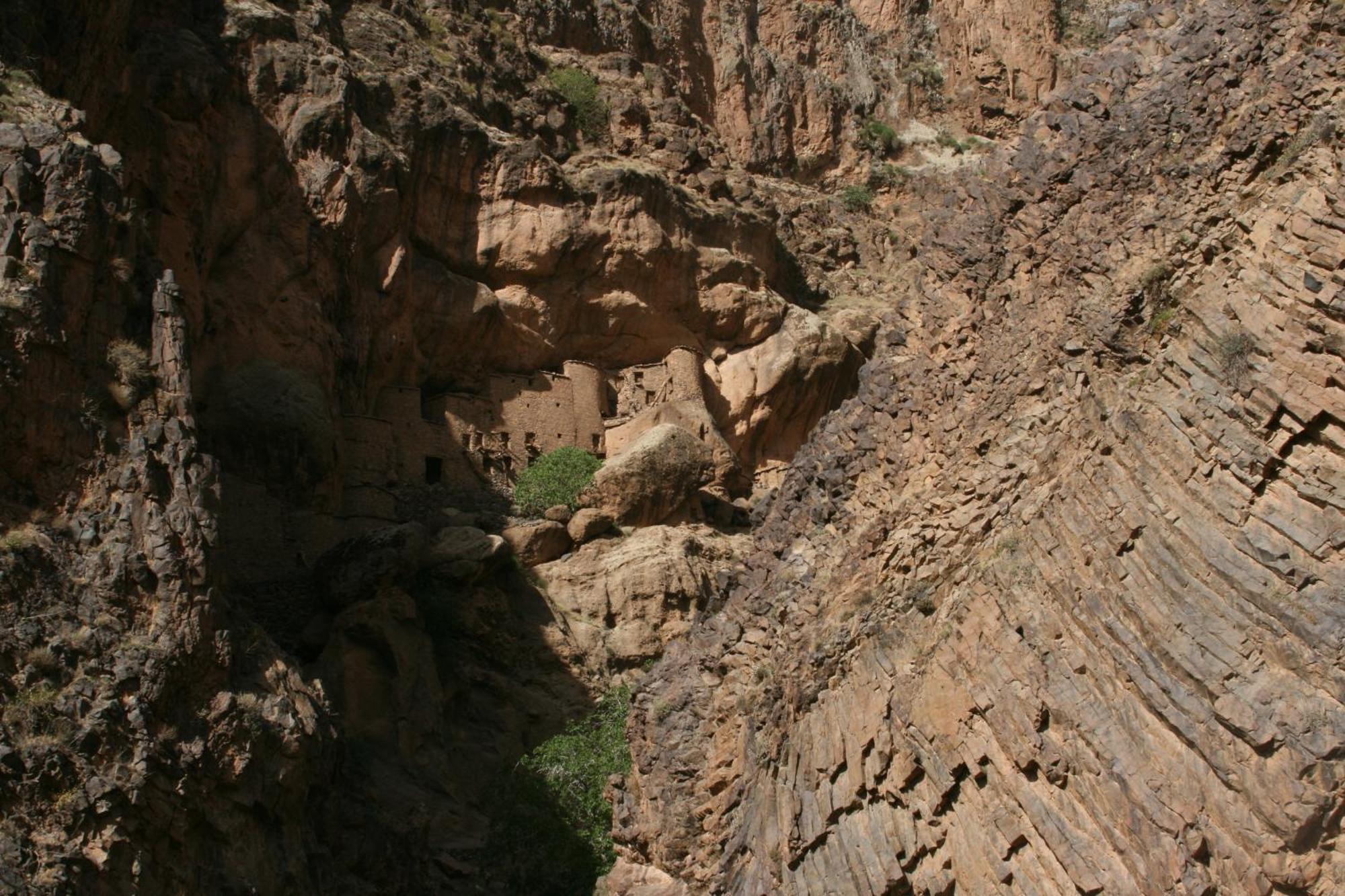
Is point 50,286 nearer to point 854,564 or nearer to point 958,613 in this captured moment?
point 854,564

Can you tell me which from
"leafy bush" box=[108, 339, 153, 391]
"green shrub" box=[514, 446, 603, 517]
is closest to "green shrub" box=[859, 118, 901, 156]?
"green shrub" box=[514, 446, 603, 517]

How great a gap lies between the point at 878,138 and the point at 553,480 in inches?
1015

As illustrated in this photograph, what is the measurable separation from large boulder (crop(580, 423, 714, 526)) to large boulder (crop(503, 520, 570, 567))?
1.28m

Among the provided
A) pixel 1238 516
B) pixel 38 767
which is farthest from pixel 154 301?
pixel 1238 516

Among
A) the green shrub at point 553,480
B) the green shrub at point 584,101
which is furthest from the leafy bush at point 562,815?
the green shrub at point 584,101

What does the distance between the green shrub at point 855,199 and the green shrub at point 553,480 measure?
63.6 ft

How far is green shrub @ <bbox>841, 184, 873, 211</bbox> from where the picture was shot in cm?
5019

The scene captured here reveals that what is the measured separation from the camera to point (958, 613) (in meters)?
12.4

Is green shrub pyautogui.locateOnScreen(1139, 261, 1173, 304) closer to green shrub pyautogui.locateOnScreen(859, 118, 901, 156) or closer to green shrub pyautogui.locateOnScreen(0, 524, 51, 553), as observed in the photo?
green shrub pyautogui.locateOnScreen(0, 524, 51, 553)

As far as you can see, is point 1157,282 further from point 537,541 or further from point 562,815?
point 537,541

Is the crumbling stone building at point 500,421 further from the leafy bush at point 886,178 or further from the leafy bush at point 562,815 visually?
the leafy bush at point 886,178

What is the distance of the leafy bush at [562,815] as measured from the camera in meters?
22.9

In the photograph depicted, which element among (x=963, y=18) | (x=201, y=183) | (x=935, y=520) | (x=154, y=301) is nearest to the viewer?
(x=935, y=520)

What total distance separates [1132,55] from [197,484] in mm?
13325
